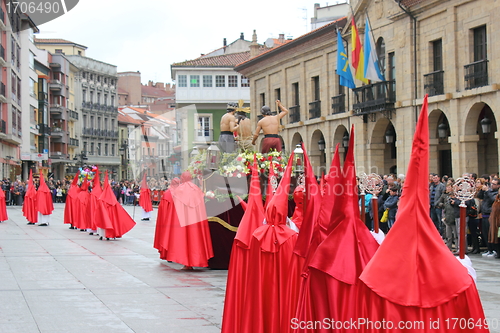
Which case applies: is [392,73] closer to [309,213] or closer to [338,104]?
[338,104]

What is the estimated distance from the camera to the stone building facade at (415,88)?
24.1 m

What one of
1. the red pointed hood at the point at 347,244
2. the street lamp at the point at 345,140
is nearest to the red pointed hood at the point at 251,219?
the red pointed hood at the point at 347,244

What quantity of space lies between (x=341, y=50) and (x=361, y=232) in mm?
25069

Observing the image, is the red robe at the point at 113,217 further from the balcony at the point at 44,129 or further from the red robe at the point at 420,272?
the balcony at the point at 44,129

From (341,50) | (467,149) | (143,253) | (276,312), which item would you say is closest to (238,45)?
(341,50)

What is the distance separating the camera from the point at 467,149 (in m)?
24.5

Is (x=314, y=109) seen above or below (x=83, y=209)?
above

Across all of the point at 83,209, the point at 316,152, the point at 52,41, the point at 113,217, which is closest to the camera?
the point at 113,217

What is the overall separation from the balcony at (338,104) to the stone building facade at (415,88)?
0.16 ft

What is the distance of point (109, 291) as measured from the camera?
9656mm

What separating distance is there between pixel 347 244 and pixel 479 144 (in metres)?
23.0

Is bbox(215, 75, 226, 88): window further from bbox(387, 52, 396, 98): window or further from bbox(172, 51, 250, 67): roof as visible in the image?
bbox(387, 52, 396, 98): window

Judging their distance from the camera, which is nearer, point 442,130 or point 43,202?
point 43,202

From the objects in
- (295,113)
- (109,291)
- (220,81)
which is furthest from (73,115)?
(109,291)
